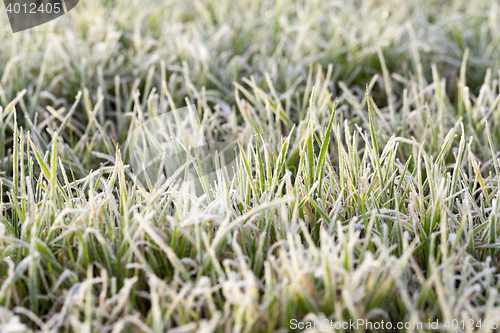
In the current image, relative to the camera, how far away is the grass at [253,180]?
2.29 feet

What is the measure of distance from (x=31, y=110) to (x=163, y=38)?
0.65 metres

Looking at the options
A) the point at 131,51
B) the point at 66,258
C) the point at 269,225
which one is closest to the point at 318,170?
the point at 269,225

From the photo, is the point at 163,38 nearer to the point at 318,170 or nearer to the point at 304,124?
the point at 304,124

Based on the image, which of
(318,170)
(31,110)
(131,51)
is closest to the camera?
(318,170)

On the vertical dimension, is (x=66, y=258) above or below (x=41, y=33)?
below

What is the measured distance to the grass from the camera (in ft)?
2.29

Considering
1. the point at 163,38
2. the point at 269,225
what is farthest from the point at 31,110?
the point at 269,225

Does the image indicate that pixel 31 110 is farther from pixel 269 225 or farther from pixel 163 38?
pixel 269 225

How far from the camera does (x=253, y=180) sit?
36.9 inches

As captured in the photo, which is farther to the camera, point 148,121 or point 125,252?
point 148,121

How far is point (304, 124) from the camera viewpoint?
1270 millimetres

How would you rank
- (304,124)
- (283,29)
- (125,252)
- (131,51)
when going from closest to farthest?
(125,252), (304,124), (131,51), (283,29)

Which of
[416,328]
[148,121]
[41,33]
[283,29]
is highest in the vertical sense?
[41,33]

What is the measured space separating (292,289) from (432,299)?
24cm
